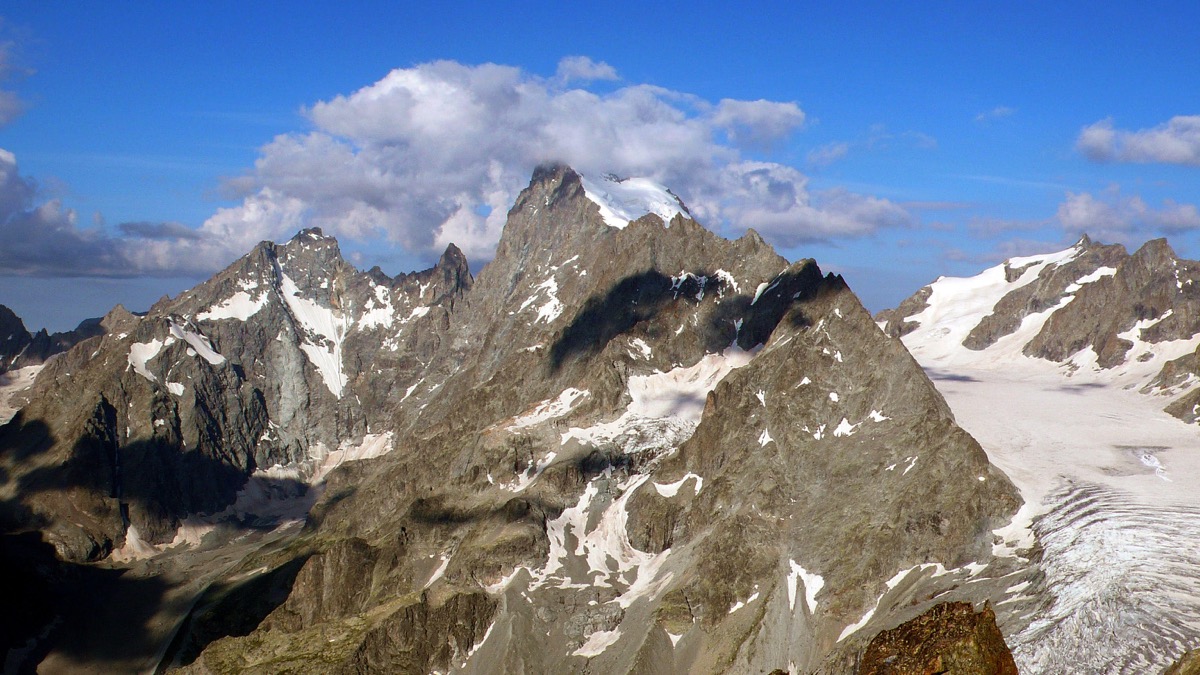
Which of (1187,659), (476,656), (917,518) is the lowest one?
(476,656)

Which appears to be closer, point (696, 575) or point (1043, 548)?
point (1043, 548)

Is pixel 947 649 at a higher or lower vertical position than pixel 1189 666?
higher

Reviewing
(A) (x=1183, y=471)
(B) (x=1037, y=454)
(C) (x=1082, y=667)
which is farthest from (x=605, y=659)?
(A) (x=1183, y=471)

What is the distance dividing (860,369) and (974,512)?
2016 inches

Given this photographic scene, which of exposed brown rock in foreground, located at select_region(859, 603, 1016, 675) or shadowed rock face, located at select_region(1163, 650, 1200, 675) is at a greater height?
exposed brown rock in foreground, located at select_region(859, 603, 1016, 675)

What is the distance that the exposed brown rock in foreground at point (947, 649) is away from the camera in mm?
22578

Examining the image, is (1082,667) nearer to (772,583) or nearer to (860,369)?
(772,583)

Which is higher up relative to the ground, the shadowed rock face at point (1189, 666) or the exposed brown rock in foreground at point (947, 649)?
the exposed brown rock in foreground at point (947, 649)

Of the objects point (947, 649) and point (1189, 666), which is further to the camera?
point (1189, 666)

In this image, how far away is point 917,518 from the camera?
5915 inches

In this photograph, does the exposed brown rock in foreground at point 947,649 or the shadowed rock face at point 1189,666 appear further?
the shadowed rock face at point 1189,666

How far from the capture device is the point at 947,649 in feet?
75.0

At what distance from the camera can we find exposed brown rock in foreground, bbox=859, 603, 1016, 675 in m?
22.6

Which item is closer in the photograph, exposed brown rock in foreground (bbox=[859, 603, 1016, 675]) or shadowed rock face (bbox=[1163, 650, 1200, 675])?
exposed brown rock in foreground (bbox=[859, 603, 1016, 675])
